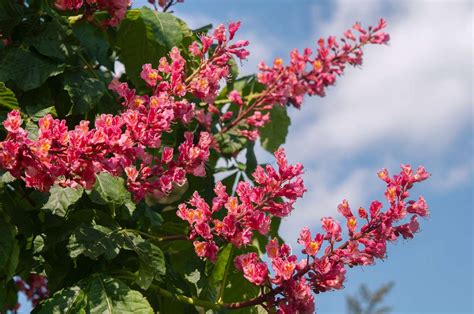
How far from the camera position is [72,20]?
8.95 ft

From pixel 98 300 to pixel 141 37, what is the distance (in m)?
1.15

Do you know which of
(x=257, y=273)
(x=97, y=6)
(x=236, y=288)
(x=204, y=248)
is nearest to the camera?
(x=257, y=273)

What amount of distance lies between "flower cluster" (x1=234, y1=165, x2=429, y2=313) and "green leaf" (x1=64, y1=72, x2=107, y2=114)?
30.6 inches

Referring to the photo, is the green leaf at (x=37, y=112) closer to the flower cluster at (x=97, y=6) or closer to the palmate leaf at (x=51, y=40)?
the palmate leaf at (x=51, y=40)

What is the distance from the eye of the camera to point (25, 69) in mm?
2486

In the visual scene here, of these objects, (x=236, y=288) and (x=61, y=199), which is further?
(x=236, y=288)

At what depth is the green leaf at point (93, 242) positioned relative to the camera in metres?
2.10

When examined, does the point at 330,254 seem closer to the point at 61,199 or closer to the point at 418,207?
the point at 418,207

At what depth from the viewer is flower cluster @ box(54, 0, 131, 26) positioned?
266 cm

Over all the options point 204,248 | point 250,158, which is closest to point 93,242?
point 204,248

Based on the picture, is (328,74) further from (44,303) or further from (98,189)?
(44,303)

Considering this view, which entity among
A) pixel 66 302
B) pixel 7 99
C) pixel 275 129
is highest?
pixel 275 129

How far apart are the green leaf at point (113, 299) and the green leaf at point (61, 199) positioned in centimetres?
23

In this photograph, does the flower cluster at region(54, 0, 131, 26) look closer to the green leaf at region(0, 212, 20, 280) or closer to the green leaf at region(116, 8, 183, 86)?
the green leaf at region(116, 8, 183, 86)
